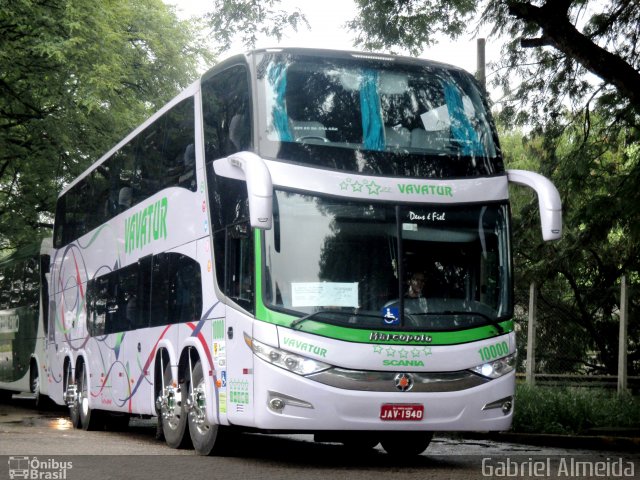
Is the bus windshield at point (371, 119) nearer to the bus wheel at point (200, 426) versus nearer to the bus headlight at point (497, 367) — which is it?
the bus headlight at point (497, 367)

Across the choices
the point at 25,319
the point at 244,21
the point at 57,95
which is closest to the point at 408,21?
the point at 244,21

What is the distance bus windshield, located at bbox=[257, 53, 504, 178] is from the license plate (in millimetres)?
2401

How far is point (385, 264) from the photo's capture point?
37.5 feet

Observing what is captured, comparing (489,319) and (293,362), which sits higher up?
(489,319)

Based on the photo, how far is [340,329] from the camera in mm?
11086

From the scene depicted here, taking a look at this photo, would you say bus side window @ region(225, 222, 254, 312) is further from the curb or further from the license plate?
the curb

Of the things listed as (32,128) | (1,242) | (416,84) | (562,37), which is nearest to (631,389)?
(562,37)

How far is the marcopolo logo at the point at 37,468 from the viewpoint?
32.5 ft

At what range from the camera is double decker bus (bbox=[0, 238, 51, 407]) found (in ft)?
80.7

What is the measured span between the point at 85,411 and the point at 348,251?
935 cm

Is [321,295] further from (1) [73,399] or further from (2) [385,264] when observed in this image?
(1) [73,399]

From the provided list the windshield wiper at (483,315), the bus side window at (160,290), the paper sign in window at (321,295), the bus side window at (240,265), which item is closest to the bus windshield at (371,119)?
the bus side window at (240,265)

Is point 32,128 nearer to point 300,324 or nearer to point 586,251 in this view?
point 586,251

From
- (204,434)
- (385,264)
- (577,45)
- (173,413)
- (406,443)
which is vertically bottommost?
(406,443)
